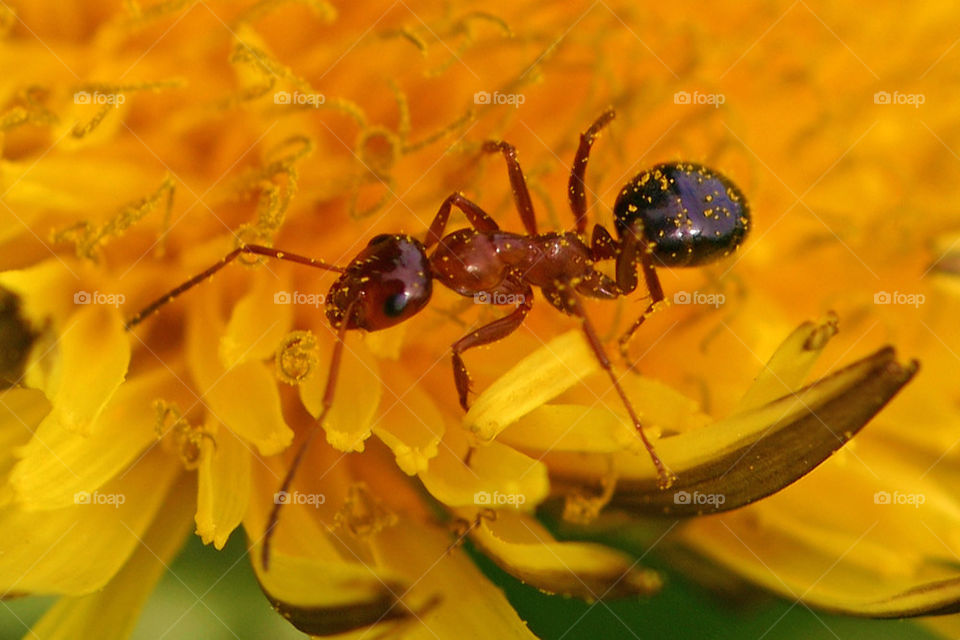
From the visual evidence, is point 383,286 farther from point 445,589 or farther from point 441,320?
point 445,589

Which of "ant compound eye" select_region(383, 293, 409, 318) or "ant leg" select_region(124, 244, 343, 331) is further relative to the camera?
"ant compound eye" select_region(383, 293, 409, 318)

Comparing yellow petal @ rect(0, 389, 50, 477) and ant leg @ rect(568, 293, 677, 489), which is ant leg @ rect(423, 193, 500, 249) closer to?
ant leg @ rect(568, 293, 677, 489)

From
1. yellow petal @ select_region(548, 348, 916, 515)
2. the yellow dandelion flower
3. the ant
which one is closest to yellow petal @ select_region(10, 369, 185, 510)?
the yellow dandelion flower

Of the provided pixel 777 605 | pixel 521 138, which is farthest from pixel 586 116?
pixel 777 605

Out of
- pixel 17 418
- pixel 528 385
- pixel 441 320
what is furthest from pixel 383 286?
pixel 17 418

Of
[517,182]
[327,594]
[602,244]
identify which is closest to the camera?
[327,594]

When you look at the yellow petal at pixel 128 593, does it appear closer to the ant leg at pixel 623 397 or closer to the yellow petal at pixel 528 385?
the yellow petal at pixel 528 385
